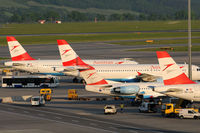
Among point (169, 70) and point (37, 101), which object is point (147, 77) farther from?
point (169, 70)

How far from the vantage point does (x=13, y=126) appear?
61.2 m

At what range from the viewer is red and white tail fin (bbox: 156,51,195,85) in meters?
64.9

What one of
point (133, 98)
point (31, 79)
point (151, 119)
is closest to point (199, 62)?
point (31, 79)

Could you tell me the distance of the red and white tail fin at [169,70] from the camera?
64.9m

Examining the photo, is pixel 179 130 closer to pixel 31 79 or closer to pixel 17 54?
pixel 31 79

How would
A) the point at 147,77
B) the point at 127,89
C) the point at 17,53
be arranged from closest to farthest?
the point at 127,89
the point at 147,77
the point at 17,53

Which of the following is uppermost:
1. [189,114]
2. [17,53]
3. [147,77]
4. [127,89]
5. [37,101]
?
[17,53]

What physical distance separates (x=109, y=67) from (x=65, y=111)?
104 feet

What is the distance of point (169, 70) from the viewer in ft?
214

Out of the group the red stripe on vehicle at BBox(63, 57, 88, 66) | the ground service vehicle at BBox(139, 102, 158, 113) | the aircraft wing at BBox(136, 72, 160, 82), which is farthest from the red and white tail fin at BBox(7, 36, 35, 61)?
the ground service vehicle at BBox(139, 102, 158, 113)

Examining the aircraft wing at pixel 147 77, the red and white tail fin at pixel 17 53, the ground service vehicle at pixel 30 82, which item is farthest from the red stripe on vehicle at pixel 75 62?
the red and white tail fin at pixel 17 53

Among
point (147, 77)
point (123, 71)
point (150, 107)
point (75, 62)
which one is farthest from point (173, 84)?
point (75, 62)

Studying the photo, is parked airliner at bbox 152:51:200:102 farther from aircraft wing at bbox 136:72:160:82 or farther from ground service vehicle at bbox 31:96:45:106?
aircraft wing at bbox 136:72:160:82

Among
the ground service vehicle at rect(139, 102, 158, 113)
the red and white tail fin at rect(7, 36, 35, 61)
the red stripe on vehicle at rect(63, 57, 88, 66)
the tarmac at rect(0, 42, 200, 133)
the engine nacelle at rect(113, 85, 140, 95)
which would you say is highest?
the red and white tail fin at rect(7, 36, 35, 61)
